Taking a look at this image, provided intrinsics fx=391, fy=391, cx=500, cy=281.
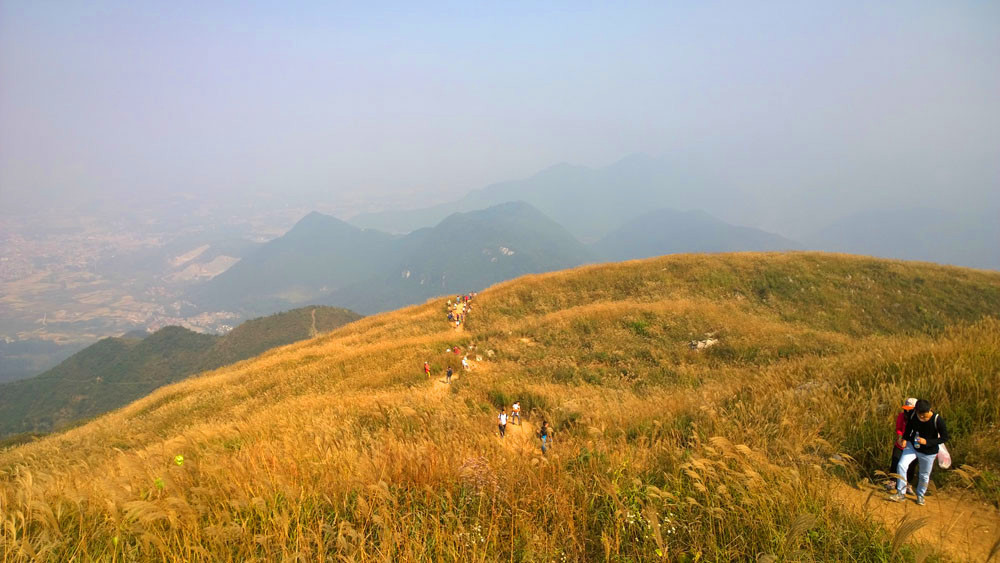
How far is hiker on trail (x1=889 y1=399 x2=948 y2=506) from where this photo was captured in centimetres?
403

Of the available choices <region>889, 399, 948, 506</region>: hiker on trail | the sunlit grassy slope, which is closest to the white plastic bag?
<region>889, 399, 948, 506</region>: hiker on trail

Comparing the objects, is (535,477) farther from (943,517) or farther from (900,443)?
(900,443)

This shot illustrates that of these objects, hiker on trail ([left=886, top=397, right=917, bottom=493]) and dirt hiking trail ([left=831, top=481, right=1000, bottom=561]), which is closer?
dirt hiking trail ([left=831, top=481, right=1000, bottom=561])

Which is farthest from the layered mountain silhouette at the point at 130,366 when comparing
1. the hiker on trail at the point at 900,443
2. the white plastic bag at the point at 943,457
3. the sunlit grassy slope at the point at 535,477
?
the white plastic bag at the point at 943,457

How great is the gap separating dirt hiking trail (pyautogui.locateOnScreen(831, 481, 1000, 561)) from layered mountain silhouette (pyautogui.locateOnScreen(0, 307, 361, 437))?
158 meters

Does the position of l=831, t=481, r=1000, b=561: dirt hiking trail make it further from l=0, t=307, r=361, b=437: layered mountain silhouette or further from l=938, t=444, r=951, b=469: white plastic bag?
l=0, t=307, r=361, b=437: layered mountain silhouette

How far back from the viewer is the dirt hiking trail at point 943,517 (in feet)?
9.83

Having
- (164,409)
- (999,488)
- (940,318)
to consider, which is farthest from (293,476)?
(940,318)

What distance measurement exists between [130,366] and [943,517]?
214146 millimetres

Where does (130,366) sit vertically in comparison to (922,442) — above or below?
below

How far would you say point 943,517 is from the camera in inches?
145

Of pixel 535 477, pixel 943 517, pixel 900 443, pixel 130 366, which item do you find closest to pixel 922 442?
pixel 900 443

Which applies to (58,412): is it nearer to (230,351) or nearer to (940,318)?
(230,351)

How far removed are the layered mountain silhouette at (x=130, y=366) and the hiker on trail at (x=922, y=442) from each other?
157967 mm
